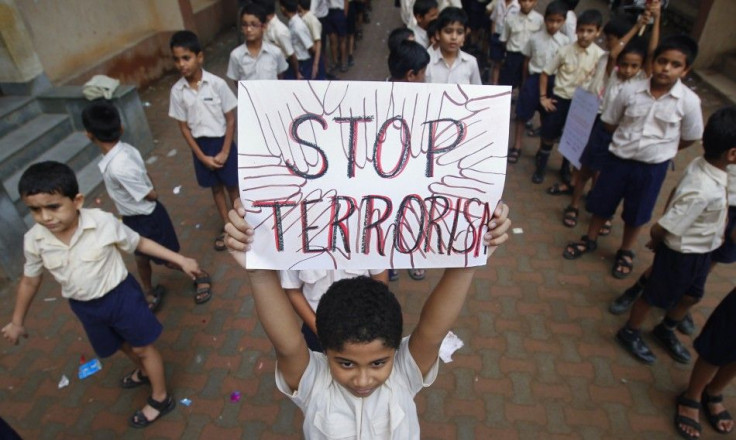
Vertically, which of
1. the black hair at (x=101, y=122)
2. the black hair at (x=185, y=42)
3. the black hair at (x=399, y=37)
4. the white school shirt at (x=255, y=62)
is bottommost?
the white school shirt at (x=255, y=62)

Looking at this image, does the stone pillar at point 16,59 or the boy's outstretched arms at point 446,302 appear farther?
the stone pillar at point 16,59

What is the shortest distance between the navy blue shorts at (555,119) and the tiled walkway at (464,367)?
1.15m

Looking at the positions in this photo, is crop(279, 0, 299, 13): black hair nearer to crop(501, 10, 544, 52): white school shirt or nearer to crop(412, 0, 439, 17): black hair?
crop(412, 0, 439, 17): black hair

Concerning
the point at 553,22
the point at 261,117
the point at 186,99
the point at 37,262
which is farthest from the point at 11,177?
the point at 553,22

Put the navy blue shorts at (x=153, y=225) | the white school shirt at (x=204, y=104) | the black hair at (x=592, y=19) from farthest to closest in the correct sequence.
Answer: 1. the black hair at (x=592, y=19)
2. the white school shirt at (x=204, y=104)
3. the navy blue shorts at (x=153, y=225)

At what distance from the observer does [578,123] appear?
4.00 m

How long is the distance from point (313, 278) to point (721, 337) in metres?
2.13

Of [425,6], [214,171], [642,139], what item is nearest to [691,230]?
[642,139]

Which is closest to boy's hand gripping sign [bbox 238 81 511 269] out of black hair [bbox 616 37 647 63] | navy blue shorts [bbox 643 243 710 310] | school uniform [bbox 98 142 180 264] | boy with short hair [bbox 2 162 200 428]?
boy with short hair [bbox 2 162 200 428]

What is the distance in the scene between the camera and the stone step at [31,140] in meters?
4.39

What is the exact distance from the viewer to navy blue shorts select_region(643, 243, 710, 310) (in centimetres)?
261

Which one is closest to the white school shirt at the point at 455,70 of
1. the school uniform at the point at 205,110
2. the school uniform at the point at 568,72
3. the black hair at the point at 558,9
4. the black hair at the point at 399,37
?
the black hair at the point at 399,37

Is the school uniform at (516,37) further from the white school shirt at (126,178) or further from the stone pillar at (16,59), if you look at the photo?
the stone pillar at (16,59)

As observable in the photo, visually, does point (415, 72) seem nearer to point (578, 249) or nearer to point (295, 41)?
point (578, 249)
